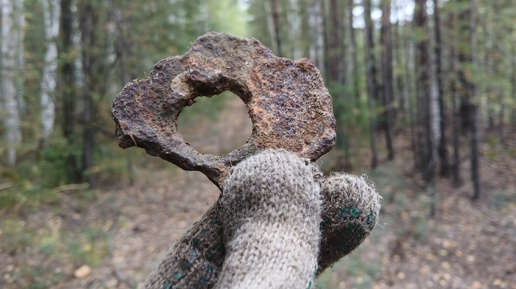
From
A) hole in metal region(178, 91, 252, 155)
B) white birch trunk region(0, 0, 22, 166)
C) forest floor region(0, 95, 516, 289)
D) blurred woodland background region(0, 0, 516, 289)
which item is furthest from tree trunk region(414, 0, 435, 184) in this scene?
white birch trunk region(0, 0, 22, 166)

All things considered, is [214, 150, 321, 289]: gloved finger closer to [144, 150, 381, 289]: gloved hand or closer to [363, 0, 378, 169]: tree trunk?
[144, 150, 381, 289]: gloved hand

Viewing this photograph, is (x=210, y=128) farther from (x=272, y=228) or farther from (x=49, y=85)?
(x=272, y=228)

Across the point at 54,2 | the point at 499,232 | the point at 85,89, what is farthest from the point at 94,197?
the point at 499,232

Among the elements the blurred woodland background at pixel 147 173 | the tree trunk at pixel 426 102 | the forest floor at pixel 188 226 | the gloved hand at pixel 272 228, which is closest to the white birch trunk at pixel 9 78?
the blurred woodland background at pixel 147 173

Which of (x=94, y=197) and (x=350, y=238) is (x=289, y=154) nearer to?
(x=350, y=238)

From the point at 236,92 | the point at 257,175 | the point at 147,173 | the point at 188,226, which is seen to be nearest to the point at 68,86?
the point at 147,173
